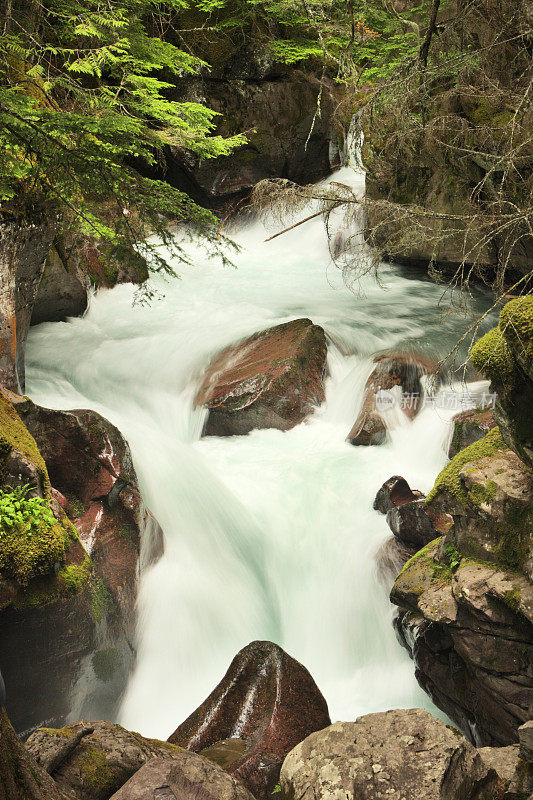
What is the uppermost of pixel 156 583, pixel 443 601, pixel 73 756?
pixel 73 756

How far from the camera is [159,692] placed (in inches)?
190

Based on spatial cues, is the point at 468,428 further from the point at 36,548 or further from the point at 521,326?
the point at 36,548

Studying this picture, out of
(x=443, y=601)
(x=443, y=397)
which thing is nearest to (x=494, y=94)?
(x=443, y=397)

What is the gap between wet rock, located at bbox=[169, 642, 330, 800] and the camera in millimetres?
3504

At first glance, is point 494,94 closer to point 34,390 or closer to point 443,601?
point 443,601

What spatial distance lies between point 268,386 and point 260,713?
4749 mm

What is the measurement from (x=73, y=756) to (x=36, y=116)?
400 centimetres

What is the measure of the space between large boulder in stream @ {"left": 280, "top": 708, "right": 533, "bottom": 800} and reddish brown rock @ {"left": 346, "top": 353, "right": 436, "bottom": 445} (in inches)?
187

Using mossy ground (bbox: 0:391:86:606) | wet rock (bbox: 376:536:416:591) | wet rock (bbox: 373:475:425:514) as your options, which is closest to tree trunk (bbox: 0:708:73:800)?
mossy ground (bbox: 0:391:86:606)

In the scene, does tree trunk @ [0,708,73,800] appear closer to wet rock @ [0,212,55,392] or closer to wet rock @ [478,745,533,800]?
wet rock @ [478,745,533,800]

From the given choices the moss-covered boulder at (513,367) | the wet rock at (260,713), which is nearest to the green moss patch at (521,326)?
the moss-covered boulder at (513,367)

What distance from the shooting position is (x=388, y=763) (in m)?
2.63

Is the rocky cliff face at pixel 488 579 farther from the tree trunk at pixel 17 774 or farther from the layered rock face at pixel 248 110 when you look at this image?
the layered rock face at pixel 248 110

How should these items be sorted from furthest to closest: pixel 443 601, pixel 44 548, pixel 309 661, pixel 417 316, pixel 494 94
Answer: pixel 417 316 < pixel 494 94 < pixel 309 661 < pixel 443 601 < pixel 44 548
